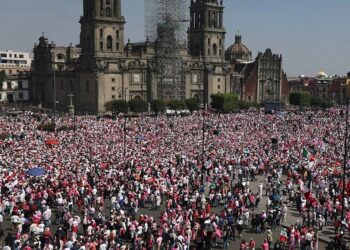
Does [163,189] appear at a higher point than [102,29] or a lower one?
lower

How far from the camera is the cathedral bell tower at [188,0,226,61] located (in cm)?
9619

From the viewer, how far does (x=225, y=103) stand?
83.4 meters

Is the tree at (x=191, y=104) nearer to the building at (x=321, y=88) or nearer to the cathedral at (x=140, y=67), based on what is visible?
the cathedral at (x=140, y=67)

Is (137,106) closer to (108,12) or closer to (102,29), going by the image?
(102,29)

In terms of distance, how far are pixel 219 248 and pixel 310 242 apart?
12.3 ft

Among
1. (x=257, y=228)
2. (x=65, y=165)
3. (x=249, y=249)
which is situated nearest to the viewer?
(x=249, y=249)

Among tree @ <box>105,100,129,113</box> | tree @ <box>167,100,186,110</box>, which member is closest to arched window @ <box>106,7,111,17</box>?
tree @ <box>105,100,129,113</box>

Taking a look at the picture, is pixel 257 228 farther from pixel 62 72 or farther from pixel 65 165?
pixel 62 72

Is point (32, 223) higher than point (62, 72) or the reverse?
the reverse

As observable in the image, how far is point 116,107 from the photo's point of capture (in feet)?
239

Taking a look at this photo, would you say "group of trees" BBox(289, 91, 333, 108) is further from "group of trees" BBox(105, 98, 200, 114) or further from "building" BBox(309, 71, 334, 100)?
"building" BBox(309, 71, 334, 100)

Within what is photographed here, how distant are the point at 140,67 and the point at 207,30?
63.6 ft

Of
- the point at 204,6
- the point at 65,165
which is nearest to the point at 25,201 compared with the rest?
the point at 65,165

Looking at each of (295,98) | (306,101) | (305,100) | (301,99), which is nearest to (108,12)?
(295,98)
